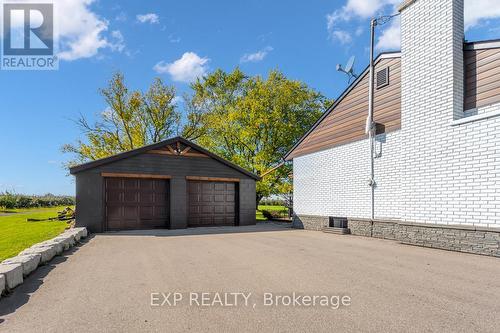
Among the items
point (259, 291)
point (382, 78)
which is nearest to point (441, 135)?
point (382, 78)

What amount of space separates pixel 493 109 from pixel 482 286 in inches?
182

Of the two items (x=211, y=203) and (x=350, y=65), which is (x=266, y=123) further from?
(x=211, y=203)

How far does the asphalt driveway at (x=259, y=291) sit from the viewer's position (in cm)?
316

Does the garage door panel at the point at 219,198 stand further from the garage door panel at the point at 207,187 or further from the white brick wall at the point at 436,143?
the white brick wall at the point at 436,143

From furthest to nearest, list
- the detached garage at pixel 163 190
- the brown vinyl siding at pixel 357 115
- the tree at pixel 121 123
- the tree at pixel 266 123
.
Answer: the tree at pixel 121 123 → the tree at pixel 266 123 → the detached garage at pixel 163 190 → the brown vinyl siding at pixel 357 115

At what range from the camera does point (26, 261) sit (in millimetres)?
5094

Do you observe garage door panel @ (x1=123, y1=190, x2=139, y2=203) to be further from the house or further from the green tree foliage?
the green tree foliage

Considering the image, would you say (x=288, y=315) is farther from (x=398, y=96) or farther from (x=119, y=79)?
(x=119, y=79)

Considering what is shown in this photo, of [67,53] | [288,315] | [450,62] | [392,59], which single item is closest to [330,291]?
[288,315]

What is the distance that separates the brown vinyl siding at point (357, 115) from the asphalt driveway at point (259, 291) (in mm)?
4729

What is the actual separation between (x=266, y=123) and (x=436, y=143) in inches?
546

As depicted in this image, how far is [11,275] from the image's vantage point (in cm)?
434

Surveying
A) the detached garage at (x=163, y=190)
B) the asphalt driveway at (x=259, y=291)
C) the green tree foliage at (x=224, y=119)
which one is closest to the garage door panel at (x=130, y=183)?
the detached garage at (x=163, y=190)

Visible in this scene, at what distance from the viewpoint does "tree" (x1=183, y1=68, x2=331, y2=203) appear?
69.6ft
